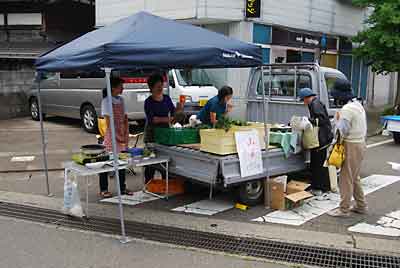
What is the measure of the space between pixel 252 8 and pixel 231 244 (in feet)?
34.4

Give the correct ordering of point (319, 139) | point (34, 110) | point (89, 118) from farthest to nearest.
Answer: point (34, 110)
point (89, 118)
point (319, 139)

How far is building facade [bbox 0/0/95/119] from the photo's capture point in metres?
16.1

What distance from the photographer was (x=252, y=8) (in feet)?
45.9

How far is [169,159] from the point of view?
21.2 feet

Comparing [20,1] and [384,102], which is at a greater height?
[20,1]

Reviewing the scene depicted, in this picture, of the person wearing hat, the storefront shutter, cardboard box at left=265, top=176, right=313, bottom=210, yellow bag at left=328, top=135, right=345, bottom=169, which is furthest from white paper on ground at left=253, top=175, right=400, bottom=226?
the storefront shutter

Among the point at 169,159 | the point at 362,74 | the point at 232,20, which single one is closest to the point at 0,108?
the point at 232,20

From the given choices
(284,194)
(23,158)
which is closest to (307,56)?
(23,158)

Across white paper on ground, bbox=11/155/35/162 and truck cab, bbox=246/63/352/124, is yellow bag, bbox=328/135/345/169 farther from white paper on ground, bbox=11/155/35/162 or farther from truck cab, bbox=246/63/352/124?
white paper on ground, bbox=11/155/35/162

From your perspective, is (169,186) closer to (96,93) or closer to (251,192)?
(251,192)

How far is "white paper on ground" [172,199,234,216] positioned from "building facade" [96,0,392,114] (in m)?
7.72

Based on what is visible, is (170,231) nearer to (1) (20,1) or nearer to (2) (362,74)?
(1) (20,1)

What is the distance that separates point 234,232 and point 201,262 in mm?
912

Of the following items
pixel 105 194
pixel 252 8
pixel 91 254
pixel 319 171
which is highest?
pixel 252 8
